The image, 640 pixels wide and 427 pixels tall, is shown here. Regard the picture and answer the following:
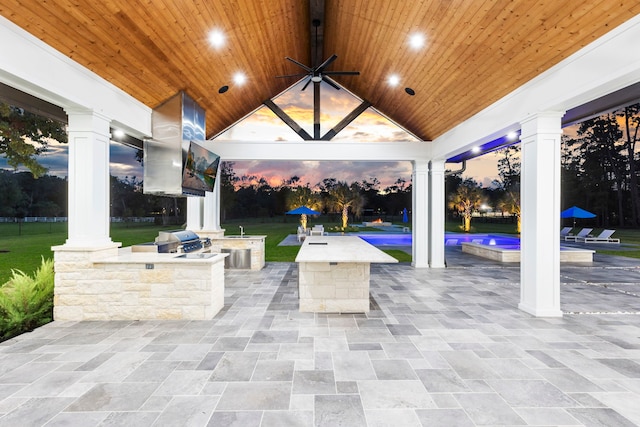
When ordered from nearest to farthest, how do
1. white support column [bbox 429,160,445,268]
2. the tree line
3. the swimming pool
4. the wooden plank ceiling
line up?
the wooden plank ceiling → white support column [bbox 429,160,445,268] → the swimming pool → the tree line

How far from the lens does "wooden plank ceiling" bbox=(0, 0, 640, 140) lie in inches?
141

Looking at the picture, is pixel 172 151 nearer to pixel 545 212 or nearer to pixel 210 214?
pixel 210 214

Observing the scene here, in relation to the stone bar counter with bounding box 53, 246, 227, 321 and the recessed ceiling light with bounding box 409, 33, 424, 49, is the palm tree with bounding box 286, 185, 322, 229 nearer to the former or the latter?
the recessed ceiling light with bounding box 409, 33, 424, 49

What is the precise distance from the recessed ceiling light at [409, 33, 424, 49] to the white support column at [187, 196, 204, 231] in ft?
20.8

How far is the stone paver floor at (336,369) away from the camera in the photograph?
2432 mm

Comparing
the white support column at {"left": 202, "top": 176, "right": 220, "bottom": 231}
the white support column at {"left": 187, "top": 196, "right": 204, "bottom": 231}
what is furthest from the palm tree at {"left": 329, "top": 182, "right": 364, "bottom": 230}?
the white support column at {"left": 187, "top": 196, "right": 204, "bottom": 231}

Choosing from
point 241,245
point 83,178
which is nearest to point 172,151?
point 83,178

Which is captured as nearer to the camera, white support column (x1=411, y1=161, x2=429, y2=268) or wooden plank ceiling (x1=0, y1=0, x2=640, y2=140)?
wooden plank ceiling (x1=0, y1=0, x2=640, y2=140)

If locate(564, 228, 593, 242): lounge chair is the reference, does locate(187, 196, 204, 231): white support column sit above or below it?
above

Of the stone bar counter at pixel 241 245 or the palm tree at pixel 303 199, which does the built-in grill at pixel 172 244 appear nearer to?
the stone bar counter at pixel 241 245

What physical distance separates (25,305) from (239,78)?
531 cm

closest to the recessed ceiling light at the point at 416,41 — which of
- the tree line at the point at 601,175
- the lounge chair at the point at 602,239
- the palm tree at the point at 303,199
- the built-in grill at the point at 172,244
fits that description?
the built-in grill at the point at 172,244

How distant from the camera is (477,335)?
4016mm

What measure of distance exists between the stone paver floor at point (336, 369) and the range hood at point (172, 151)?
2449 mm
